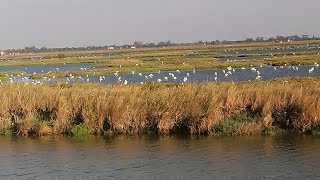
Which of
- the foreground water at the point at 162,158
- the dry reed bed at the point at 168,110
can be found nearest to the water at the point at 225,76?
the dry reed bed at the point at 168,110

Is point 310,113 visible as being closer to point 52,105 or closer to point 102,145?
point 102,145

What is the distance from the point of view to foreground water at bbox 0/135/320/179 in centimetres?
1411

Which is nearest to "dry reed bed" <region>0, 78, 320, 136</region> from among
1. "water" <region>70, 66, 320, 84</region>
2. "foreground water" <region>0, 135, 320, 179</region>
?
"foreground water" <region>0, 135, 320, 179</region>

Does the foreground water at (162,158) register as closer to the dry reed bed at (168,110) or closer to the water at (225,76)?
the dry reed bed at (168,110)

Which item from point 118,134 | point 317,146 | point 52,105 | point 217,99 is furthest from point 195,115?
point 52,105

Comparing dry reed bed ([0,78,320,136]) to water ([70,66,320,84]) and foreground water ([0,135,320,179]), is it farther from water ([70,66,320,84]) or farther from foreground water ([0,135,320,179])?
water ([70,66,320,84])

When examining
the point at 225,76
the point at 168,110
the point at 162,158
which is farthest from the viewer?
the point at 225,76

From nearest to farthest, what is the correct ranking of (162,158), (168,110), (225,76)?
(162,158) → (168,110) → (225,76)

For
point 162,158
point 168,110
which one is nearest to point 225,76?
point 168,110

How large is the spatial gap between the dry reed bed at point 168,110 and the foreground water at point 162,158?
2.37ft

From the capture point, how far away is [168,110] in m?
19.6

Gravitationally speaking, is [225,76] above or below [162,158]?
below

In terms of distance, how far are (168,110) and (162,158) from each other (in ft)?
12.5

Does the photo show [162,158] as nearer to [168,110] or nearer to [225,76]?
[168,110]
